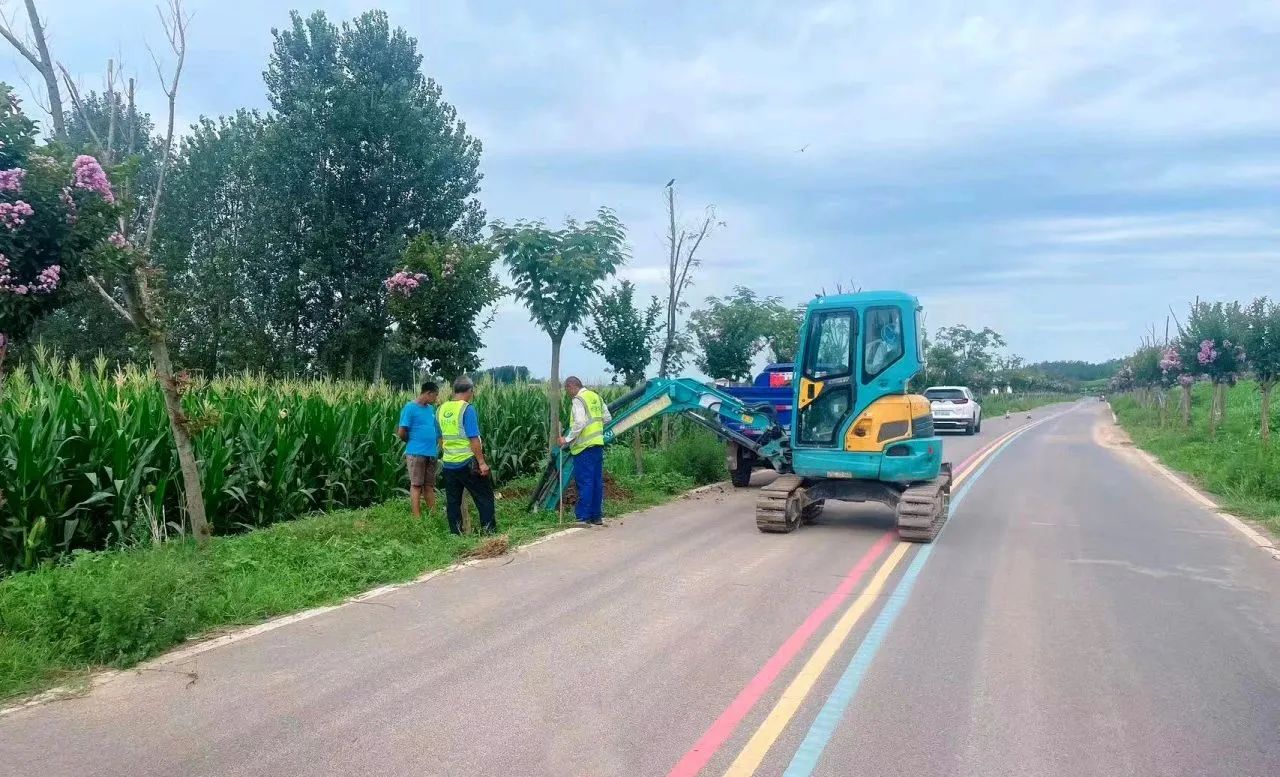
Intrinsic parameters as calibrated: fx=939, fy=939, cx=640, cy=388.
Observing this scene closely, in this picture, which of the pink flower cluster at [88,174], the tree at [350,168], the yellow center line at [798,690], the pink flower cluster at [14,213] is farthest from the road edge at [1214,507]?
the tree at [350,168]

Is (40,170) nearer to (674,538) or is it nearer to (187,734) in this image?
(187,734)

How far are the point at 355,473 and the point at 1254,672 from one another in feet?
34.4

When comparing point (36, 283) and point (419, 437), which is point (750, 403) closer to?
point (419, 437)

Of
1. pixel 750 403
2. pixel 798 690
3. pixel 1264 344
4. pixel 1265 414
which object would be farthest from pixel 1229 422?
pixel 798 690

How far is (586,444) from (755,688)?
20.5ft

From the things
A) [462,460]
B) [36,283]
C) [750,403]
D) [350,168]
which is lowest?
[462,460]

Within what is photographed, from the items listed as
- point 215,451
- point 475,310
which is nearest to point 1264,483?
point 475,310

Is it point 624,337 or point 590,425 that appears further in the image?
point 624,337

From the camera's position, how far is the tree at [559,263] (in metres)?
12.9

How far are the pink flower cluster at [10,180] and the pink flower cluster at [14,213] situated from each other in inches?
4.0

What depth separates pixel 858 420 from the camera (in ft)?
37.4

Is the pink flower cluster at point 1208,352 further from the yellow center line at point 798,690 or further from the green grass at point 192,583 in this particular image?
the yellow center line at point 798,690

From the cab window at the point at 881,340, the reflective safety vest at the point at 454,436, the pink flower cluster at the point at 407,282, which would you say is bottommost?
the reflective safety vest at the point at 454,436

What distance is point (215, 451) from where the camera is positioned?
10.2m
